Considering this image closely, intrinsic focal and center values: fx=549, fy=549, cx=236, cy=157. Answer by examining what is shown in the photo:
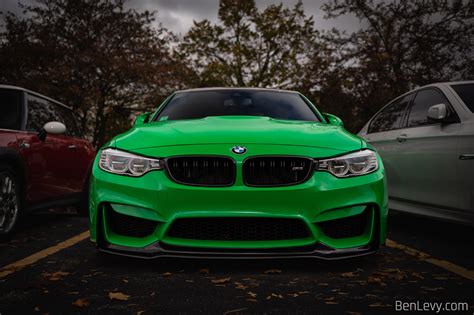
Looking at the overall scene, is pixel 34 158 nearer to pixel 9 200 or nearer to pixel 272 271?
pixel 9 200

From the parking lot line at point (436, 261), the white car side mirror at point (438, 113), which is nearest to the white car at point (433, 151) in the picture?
the white car side mirror at point (438, 113)

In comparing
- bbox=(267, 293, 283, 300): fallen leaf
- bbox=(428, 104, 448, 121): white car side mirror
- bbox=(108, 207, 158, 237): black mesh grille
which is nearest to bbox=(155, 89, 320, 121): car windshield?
bbox=(428, 104, 448, 121): white car side mirror

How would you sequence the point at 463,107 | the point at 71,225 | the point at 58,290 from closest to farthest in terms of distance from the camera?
the point at 58,290 < the point at 463,107 < the point at 71,225

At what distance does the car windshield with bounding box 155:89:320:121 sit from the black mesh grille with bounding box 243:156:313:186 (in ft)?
4.76

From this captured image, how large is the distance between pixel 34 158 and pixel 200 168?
2787 mm

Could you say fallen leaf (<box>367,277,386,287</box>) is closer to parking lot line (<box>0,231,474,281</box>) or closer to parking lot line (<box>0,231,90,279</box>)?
parking lot line (<box>0,231,474,281</box>)

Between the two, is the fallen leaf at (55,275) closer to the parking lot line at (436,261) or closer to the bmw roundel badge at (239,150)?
the bmw roundel badge at (239,150)

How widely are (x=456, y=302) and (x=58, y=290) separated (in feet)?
7.63

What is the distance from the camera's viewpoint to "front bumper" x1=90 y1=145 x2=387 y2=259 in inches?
140

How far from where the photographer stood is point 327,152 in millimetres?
3807

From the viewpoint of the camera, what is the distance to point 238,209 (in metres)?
3.56

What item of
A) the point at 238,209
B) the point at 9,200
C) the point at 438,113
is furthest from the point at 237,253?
the point at 9,200

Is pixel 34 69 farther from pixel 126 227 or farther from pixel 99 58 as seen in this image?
pixel 126 227

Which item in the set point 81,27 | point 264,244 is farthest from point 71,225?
point 81,27
